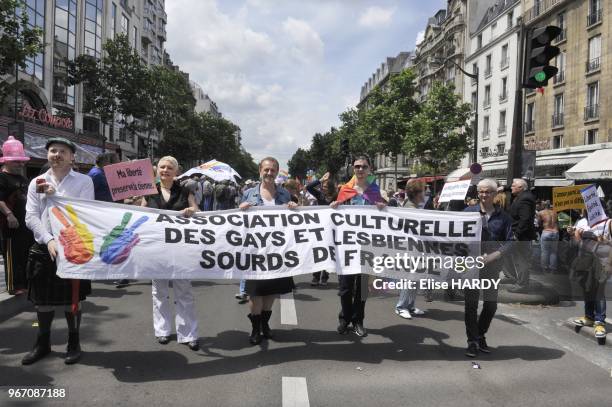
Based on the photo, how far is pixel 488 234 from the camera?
16.4 feet

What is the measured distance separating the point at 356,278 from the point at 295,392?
1.72 meters

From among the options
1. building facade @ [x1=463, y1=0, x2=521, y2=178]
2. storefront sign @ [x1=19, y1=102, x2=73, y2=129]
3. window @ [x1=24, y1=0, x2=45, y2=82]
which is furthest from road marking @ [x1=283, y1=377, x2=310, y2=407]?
building facade @ [x1=463, y1=0, x2=521, y2=178]

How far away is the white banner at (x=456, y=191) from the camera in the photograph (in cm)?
748

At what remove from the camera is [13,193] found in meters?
6.11

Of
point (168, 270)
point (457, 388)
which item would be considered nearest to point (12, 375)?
point (168, 270)

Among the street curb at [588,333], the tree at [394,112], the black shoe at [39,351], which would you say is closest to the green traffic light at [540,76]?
the street curb at [588,333]

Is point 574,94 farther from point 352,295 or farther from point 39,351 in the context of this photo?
point 39,351

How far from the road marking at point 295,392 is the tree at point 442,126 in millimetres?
33538

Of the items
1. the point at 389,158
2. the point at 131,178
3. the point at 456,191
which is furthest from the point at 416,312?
the point at 389,158

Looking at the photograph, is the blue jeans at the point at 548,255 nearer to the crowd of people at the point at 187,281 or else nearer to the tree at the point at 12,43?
the crowd of people at the point at 187,281

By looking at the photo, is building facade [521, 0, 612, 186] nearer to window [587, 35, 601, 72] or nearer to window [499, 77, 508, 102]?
window [587, 35, 601, 72]

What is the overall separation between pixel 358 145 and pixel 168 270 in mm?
53287

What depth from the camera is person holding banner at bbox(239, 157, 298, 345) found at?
193 inches

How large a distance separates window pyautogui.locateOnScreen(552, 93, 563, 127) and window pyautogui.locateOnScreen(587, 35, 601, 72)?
312 cm
